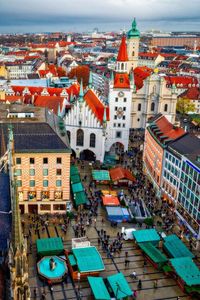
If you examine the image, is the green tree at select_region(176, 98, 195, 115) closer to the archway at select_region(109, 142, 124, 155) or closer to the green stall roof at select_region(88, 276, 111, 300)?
the archway at select_region(109, 142, 124, 155)

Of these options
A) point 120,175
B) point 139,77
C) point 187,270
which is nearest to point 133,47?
point 139,77

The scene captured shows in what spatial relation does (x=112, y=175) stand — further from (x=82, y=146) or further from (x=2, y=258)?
(x=2, y=258)

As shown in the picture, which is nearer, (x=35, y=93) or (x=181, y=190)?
(x=181, y=190)

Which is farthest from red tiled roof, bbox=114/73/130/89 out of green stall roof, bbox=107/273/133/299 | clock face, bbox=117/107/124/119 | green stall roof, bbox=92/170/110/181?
green stall roof, bbox=107/273/133/299

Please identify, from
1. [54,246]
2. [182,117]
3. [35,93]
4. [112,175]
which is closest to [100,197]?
[112,175]

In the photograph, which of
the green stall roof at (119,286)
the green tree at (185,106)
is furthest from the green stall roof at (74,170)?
the green tree at (185,106)

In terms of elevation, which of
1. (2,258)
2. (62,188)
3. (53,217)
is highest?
(2,258)
